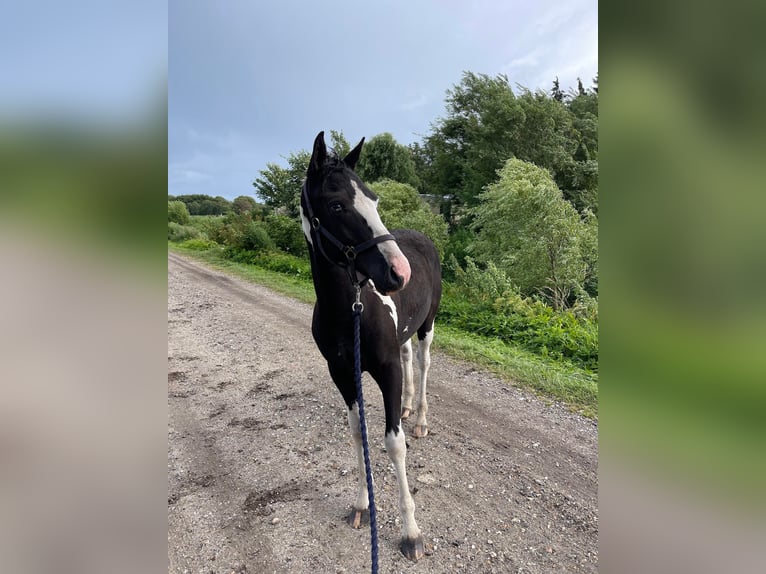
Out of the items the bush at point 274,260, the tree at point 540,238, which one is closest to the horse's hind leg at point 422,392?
the tree at point 540,238

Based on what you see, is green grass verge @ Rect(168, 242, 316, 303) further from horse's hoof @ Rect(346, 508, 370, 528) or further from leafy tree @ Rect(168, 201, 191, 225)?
horse's hoof @ Rect(346, 508, 370, 528)

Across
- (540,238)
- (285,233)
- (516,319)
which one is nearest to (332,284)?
(516,319)

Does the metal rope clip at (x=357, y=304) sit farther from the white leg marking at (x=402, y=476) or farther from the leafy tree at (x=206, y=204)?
the leafy tree at (x=206, y=204)

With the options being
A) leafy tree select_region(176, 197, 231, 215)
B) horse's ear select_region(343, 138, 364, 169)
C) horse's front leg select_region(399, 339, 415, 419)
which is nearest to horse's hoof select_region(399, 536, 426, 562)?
horse's front leg select_region(399, 339, 415, 419)

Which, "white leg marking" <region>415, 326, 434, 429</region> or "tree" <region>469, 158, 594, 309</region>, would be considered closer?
"white leg marking" <region>415, 326, 434, 429</region>

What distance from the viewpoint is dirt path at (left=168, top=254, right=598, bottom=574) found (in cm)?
229

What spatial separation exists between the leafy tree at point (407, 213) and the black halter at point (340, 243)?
11.0m

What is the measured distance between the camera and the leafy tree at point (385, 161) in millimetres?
21594

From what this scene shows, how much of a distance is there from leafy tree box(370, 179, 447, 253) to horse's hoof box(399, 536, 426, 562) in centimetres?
1102
